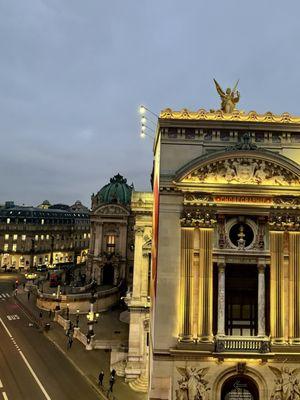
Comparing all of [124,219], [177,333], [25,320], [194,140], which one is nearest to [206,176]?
[194,140]

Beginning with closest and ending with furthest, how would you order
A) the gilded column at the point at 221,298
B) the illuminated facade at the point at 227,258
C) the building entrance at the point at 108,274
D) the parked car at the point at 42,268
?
1. the illuminated facade at the point at 227,258
2. the gilded column at the point at 221,298
3. the building entrance at the point at 108,274
4. the parked car at the point at 42,268

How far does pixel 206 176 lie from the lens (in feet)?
93.8

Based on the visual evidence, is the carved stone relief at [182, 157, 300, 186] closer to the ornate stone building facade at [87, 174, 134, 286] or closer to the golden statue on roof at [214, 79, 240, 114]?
the golden statue on roof at [214, 79, 240, 114]

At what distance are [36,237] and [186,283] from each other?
114 m

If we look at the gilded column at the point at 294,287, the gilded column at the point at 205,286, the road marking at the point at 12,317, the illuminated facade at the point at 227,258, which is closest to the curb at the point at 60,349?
the road marking at the point at 12,317

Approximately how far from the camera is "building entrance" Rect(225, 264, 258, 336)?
92.9ft

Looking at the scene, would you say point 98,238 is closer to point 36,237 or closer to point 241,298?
point 36,237

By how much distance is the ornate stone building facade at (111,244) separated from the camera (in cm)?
8906

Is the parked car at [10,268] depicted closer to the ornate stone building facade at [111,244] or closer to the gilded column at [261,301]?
the ornate stone building facade at [111,244]

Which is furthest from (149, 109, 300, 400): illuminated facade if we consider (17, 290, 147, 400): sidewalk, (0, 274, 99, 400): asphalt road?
(0, 274, 99, 400): asphalt road

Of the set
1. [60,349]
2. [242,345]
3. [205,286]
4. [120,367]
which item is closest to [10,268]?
[60,349]

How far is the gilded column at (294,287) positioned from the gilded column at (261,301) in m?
Result: 1.73

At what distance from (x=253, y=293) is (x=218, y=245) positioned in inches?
161

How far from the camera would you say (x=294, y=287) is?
27547 millimetres
